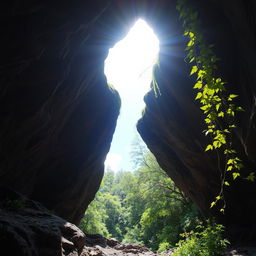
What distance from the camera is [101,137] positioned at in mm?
14984

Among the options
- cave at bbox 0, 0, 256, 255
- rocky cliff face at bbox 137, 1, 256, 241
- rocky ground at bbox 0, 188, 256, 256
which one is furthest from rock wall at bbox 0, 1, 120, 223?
rocky cliff face at bbox 137, 1, 256, 241

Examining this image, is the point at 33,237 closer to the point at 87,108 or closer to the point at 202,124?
the point at 202,124

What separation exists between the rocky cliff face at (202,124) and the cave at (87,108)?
0.04 metres

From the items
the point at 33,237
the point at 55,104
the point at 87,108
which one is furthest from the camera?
the point at 87,108

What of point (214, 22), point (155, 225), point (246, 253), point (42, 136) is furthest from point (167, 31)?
point (155, 225)

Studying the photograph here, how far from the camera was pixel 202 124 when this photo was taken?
410 inches

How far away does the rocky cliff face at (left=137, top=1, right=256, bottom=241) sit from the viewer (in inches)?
254

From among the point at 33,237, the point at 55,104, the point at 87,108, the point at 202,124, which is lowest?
the point at 33,237

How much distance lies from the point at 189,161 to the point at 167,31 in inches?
274

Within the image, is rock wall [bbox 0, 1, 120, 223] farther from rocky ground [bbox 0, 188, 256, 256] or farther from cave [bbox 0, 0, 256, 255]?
rocky ground [bbox 0, 188, 256, 256]

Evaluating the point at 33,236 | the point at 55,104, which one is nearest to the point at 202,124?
the point at 55,104

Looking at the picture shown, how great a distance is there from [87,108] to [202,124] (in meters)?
6.86

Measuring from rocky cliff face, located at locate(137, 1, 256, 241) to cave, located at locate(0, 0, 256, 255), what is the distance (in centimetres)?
4

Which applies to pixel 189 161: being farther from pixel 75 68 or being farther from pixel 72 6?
pixel 72 6
